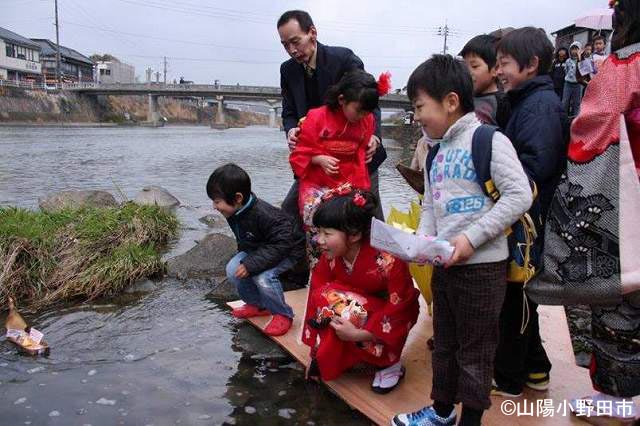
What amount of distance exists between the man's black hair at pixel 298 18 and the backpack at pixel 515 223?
1669 mm

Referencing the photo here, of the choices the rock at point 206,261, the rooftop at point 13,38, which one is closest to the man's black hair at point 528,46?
the rock at point 206,261

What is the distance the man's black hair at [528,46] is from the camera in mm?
2463

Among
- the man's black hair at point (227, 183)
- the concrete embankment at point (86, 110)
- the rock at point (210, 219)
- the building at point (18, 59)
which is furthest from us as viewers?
the building at point (18, 59)

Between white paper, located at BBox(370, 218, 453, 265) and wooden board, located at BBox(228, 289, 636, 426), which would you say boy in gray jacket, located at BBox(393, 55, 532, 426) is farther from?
wooden board, located at BBox(228, 289, 636, 426)

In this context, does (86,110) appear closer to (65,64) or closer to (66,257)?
(65,64)

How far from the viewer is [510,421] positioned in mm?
2416

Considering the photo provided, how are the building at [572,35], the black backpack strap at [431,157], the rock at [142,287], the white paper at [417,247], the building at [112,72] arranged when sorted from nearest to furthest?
the white paper at [417,247] → the black backpack strap at [431,157] → the rock at [142,287] → the building at [572,35] → the building at [112,72]

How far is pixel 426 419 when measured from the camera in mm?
2301

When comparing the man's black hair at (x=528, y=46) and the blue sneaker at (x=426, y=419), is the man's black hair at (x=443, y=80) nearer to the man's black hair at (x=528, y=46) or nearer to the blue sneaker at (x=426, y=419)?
the man's black hair at (x=528, y=46)

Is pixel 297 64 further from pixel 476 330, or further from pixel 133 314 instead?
pixel 476 330

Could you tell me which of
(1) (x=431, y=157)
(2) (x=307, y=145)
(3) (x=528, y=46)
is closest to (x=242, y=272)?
(2) (x=307, y=145)

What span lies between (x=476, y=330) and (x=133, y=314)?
264cm

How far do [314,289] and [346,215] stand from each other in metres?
0.53

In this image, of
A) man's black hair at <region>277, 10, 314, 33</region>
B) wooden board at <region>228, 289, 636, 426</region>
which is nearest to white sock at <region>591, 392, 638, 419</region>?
wooden board at <region>228, 289, 636, 426</region>
